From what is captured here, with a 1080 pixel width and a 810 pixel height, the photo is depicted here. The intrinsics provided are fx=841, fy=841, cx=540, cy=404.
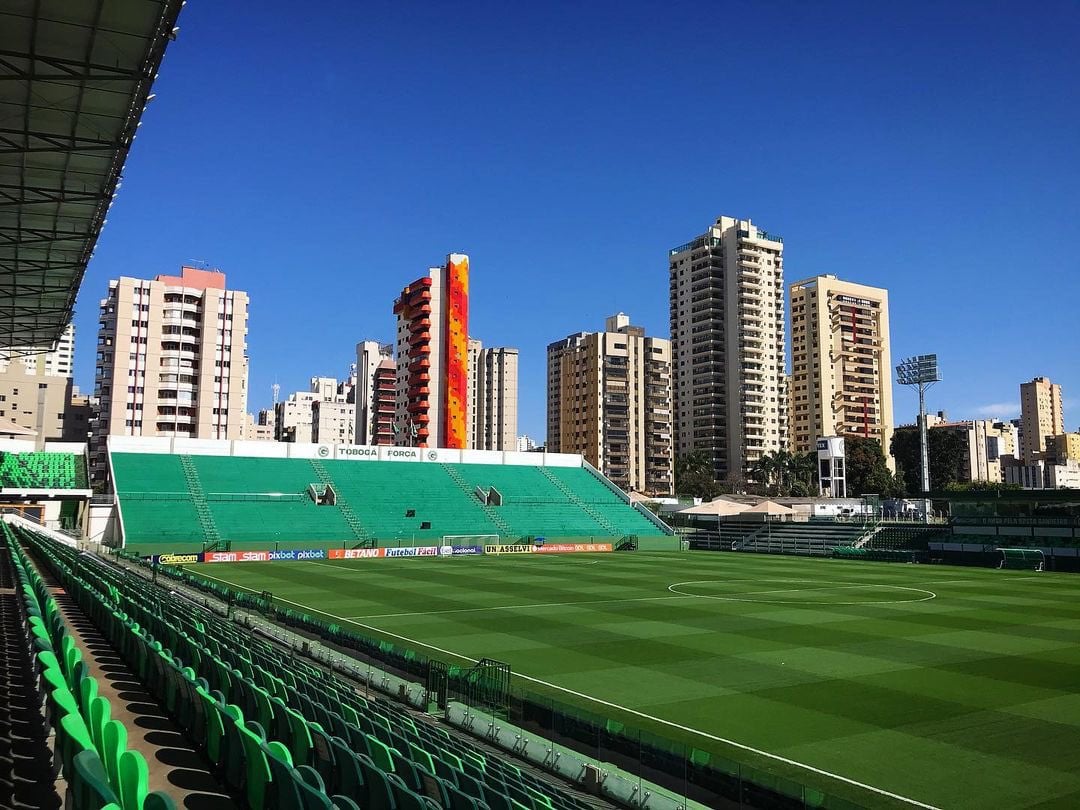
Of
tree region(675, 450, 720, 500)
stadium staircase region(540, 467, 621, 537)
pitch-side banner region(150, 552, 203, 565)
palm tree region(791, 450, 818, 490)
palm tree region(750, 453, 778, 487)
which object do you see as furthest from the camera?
tree region(675, 450, 720, 500)

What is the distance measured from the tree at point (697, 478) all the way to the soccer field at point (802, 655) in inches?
3980

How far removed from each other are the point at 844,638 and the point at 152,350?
103 metres

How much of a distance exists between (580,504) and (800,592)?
45346 millimetres

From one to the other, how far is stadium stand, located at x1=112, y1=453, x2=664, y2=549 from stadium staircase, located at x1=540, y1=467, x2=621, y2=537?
0.41 ft

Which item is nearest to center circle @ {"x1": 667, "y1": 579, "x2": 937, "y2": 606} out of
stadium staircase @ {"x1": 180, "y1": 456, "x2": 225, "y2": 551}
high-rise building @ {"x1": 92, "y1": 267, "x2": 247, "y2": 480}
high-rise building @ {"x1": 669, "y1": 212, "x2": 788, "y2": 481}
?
stadium staircase @ {"x1": 180, "y1": 456, "x2": 225, "y2": 551}

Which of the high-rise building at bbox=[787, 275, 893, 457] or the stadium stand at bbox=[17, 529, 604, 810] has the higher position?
the high-rise building at bbox=[787, 275, 893, 457]

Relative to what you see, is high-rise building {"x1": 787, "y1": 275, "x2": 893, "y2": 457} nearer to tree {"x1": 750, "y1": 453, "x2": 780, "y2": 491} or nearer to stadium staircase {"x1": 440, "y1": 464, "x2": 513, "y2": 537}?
tree {"x1": 750, "y1": 453, "x2": 780, "y2": 491}

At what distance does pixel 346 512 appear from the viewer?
75.7m

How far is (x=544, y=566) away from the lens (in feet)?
203

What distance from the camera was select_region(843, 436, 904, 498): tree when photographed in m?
143

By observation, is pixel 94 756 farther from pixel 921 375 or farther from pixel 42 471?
pixel 921 375

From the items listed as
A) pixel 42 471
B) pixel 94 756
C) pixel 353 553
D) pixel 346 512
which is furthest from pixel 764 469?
pixel 94 756

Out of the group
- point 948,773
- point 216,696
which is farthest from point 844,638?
point 216,696

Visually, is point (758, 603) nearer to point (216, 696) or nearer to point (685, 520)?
point (216, 696)
